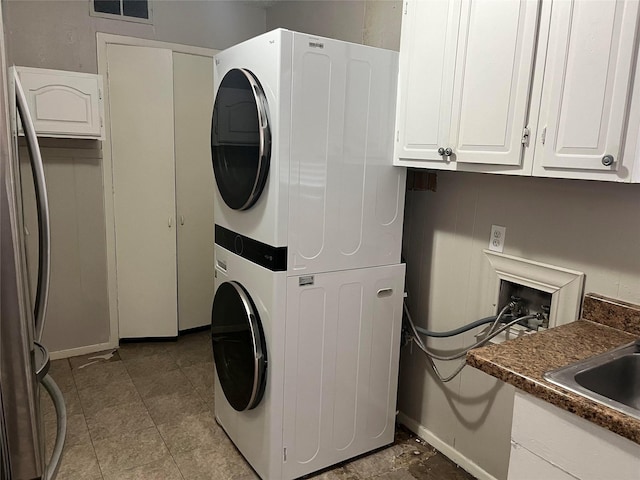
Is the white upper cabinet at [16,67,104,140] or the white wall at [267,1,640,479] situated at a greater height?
the white upper cabinet at [16,67,104,140]

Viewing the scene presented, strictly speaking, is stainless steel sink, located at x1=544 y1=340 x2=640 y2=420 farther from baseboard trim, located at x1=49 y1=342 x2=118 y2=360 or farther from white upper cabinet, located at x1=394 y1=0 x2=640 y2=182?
baseboard trim, located at x1=49 y1=342 x2=118 y2=360

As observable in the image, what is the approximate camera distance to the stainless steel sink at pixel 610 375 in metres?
1.26

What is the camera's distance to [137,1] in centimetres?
317

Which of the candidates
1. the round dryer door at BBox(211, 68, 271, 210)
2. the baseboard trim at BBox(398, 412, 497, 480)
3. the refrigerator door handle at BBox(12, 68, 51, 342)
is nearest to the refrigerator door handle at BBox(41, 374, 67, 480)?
the refrigerator door handle at BBox(12, 68, 51, 342)

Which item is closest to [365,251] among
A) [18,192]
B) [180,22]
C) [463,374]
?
[463,374]

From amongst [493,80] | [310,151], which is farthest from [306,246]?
[493,80]

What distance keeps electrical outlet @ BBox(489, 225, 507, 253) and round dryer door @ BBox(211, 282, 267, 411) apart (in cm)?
104

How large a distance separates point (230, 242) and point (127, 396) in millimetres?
1291

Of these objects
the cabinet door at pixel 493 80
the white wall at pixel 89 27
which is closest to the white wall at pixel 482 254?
the cabinet door at pixel 493 80

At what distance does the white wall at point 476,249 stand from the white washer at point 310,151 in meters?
0.26

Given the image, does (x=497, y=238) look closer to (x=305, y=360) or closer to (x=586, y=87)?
(x=586, y=87)

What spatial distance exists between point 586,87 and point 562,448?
3.22 feet

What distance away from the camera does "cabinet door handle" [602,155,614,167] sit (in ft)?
4.35

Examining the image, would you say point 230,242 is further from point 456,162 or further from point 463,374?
Result: point 463,374
